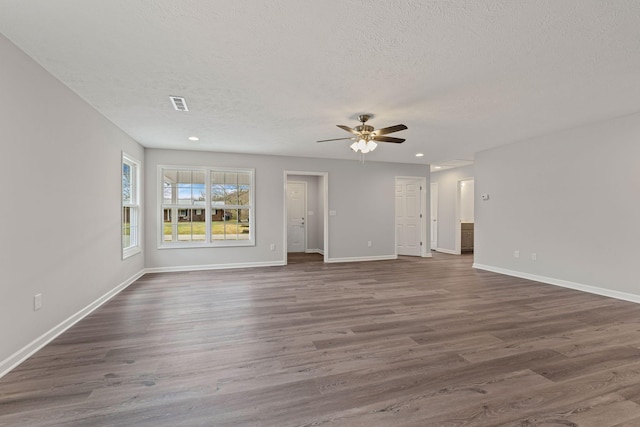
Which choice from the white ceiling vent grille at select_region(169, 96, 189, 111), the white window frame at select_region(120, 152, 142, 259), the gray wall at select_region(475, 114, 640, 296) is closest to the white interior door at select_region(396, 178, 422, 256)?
the gray wall at select_region(475, 114, 640, 296)

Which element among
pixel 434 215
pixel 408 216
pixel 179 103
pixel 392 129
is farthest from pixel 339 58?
pixel 434 215

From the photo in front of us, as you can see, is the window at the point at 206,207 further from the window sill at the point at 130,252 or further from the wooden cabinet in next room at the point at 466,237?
the wooden cabinet in next room at the point at 466,237

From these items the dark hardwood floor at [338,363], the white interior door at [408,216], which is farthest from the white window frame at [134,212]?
the white interior door at [408,216]

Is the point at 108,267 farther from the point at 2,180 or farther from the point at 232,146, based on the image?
the point at 232,146

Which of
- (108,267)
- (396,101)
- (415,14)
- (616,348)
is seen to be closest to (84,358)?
(108,267)

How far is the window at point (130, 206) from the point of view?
485cm

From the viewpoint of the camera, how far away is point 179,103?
3.39 metres

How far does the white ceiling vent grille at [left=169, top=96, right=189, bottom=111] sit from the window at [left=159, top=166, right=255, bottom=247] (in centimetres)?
261

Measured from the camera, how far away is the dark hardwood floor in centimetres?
167

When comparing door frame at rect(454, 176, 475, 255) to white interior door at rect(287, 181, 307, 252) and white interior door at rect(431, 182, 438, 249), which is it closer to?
white interior door at rect(431, 182, 438, 249)

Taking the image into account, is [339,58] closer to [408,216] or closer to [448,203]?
[408,216]

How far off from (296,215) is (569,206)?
20.6 feet

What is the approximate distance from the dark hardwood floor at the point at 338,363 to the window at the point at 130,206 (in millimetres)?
1482

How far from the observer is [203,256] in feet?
19.9
